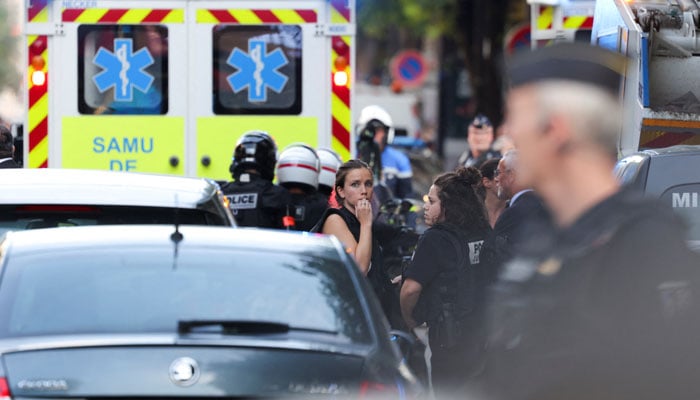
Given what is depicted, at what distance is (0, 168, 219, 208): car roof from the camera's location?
747 centimetres

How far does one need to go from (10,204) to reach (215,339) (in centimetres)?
258

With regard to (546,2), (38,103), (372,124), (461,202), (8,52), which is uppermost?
(8,52)

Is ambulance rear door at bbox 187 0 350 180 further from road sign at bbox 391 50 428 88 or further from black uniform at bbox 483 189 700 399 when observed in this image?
road sign at bbox 391 50 428 88

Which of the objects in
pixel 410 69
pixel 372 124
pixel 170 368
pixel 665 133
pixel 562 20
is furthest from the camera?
pixel 410 69

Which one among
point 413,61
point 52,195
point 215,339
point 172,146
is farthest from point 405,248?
point 413,61

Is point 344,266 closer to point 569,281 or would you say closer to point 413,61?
point 569,281

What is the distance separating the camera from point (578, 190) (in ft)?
13.0

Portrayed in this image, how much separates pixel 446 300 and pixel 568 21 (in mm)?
7820

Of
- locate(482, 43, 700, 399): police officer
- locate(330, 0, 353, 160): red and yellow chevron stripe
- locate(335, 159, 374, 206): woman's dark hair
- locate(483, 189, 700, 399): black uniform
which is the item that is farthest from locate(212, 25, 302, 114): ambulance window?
locate(483, 189, 700, 399): black uniform

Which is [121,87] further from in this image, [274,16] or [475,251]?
[475,251]

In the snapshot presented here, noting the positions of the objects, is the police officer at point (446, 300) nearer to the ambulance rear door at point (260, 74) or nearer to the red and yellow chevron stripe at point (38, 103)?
the ambulance rear door at point (260, 74)

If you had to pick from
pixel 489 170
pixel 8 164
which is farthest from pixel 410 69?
pixel 489 170

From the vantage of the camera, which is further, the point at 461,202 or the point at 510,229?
the point at 461,202

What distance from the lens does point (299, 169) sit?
1069 cm
